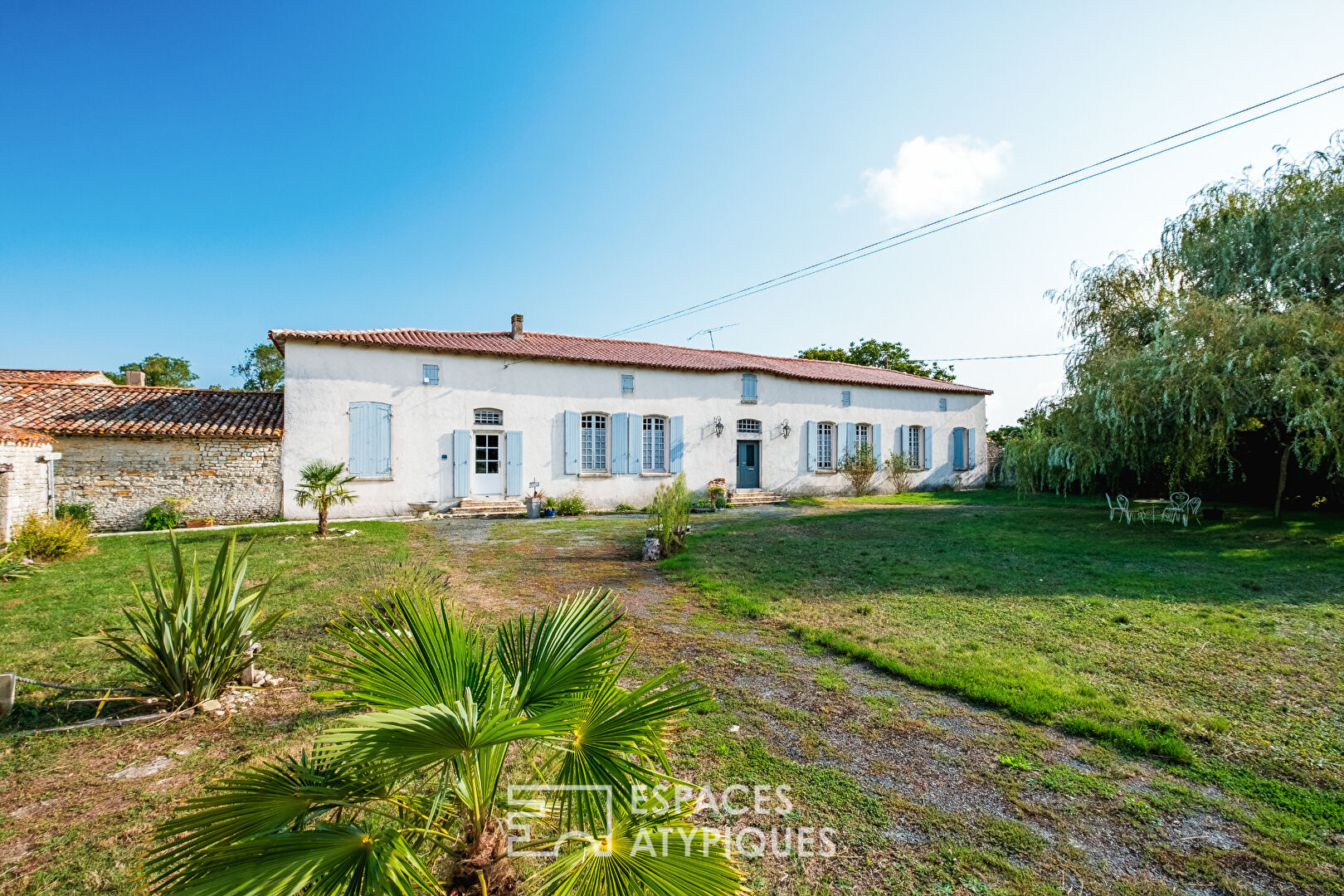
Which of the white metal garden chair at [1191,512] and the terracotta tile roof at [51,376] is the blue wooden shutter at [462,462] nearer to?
the terracotta tile roof at [51,376]

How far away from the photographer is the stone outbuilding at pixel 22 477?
27.6 feet

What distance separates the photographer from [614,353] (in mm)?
16484

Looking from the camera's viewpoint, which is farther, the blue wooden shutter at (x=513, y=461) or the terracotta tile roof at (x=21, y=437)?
the blue wooden shutter at (x=513, y=461)

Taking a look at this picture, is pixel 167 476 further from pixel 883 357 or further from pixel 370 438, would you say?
pixel 883 357

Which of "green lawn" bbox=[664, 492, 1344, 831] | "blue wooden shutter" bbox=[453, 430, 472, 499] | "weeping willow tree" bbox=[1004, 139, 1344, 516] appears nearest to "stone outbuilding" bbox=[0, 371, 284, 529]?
"blue wooden shutter" bbox=[453, 430, 472, 499]

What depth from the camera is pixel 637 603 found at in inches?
237

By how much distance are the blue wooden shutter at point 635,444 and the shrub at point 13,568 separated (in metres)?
10.9

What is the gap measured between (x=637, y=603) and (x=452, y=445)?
30.8 feet

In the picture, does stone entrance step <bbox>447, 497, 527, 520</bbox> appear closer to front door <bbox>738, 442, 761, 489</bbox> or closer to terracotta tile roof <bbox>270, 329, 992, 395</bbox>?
terracotta tile roof <bbox>270, 329, 992, 395</bbox>

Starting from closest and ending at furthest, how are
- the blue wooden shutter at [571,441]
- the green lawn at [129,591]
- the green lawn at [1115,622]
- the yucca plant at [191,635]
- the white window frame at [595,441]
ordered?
the green lawn at [1115,622] → the yucca plant at [191,635] → the green lawn at [129,591] → the blue wooden shutter at [571,441] → the white window frame at [595,441]

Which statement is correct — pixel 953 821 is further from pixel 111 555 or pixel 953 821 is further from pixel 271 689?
pixel 111 555

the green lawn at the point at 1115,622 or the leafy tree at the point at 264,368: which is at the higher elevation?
the leafy tree at the point at 264,368

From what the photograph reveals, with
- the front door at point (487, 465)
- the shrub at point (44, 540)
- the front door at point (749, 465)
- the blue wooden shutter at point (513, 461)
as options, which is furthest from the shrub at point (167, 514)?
the front door at point (749, 465)

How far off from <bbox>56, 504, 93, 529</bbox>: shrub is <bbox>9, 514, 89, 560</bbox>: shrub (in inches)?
87.5
